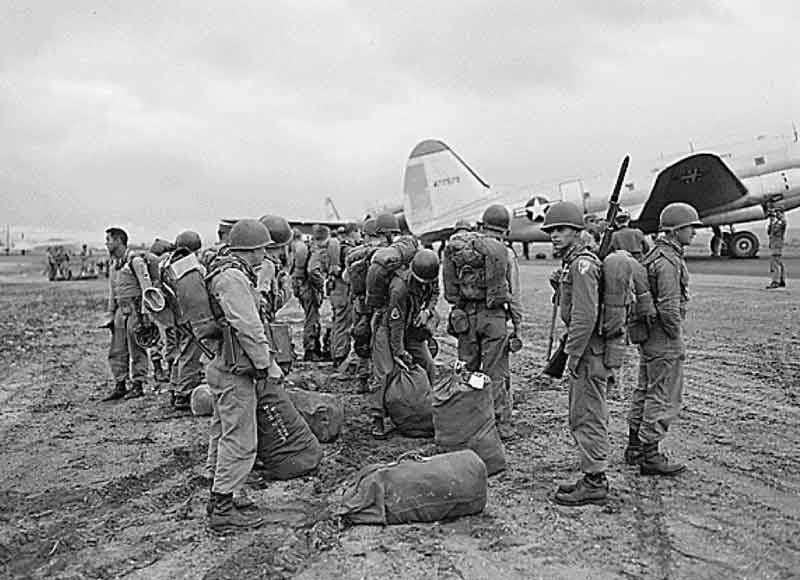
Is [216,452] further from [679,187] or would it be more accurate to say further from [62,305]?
[679,187]

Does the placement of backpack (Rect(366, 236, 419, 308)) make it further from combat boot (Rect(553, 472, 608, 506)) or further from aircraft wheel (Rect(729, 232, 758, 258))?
aircraft wheel (Rect(729, 232, 758, 258))

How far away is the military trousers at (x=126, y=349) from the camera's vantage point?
8570mm

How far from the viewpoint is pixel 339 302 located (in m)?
10.3

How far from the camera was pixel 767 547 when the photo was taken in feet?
13.8

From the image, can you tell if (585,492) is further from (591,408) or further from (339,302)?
(339,302)

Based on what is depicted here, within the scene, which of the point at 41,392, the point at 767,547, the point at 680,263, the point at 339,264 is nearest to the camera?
the point at 767,547

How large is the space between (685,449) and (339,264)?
552 centimetres

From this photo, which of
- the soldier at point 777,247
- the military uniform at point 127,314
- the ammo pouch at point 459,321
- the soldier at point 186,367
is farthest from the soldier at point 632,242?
the soldier at point 777,247

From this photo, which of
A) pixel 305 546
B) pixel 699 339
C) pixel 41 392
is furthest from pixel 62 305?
pixel 305 546

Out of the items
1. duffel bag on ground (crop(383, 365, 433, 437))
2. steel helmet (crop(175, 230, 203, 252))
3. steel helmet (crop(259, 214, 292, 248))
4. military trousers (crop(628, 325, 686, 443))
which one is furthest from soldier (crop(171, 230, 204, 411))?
military trousers (crop(628, 325, 686, 443))

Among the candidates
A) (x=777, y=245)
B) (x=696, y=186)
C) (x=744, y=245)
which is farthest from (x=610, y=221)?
(x=744, y=245)

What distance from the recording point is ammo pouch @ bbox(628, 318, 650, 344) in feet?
18.3

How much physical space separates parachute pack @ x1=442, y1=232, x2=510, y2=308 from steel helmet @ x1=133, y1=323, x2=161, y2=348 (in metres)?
3.82

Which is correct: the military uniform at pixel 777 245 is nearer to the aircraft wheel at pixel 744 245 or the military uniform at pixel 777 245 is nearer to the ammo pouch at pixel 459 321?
the ammo pouch at pixel 459 321
